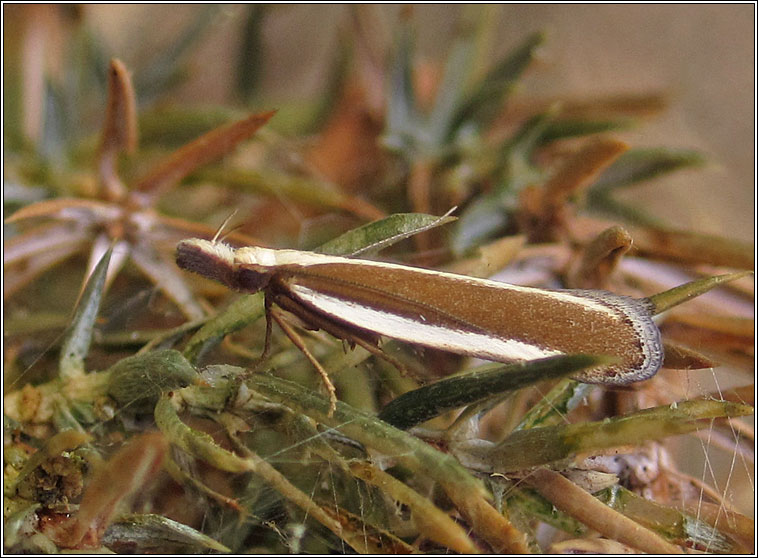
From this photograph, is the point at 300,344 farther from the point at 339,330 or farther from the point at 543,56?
the point at 543,56

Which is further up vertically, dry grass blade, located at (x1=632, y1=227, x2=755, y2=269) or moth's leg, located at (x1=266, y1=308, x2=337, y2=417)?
moth's leg, located at (x1=266, y1=308, x2=337, y2=417)

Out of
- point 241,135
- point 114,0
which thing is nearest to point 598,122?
point 241,135

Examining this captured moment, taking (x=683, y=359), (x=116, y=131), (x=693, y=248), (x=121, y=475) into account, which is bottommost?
(x=693, y=248)

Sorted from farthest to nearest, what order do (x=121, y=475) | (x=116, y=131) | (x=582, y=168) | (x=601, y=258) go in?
(x=116, y=131)
(x=582, y=168)
(x=601, y=258)
(x=121, y=475)

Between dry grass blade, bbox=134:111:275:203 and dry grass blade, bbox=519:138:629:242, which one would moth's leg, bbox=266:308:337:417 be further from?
dry grass blade, bbox=519:138:629:242

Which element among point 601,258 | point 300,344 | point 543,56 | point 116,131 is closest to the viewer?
point 300,344

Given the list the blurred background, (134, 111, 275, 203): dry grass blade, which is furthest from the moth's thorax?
the blurred background

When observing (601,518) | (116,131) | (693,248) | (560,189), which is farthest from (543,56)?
(601,518)
